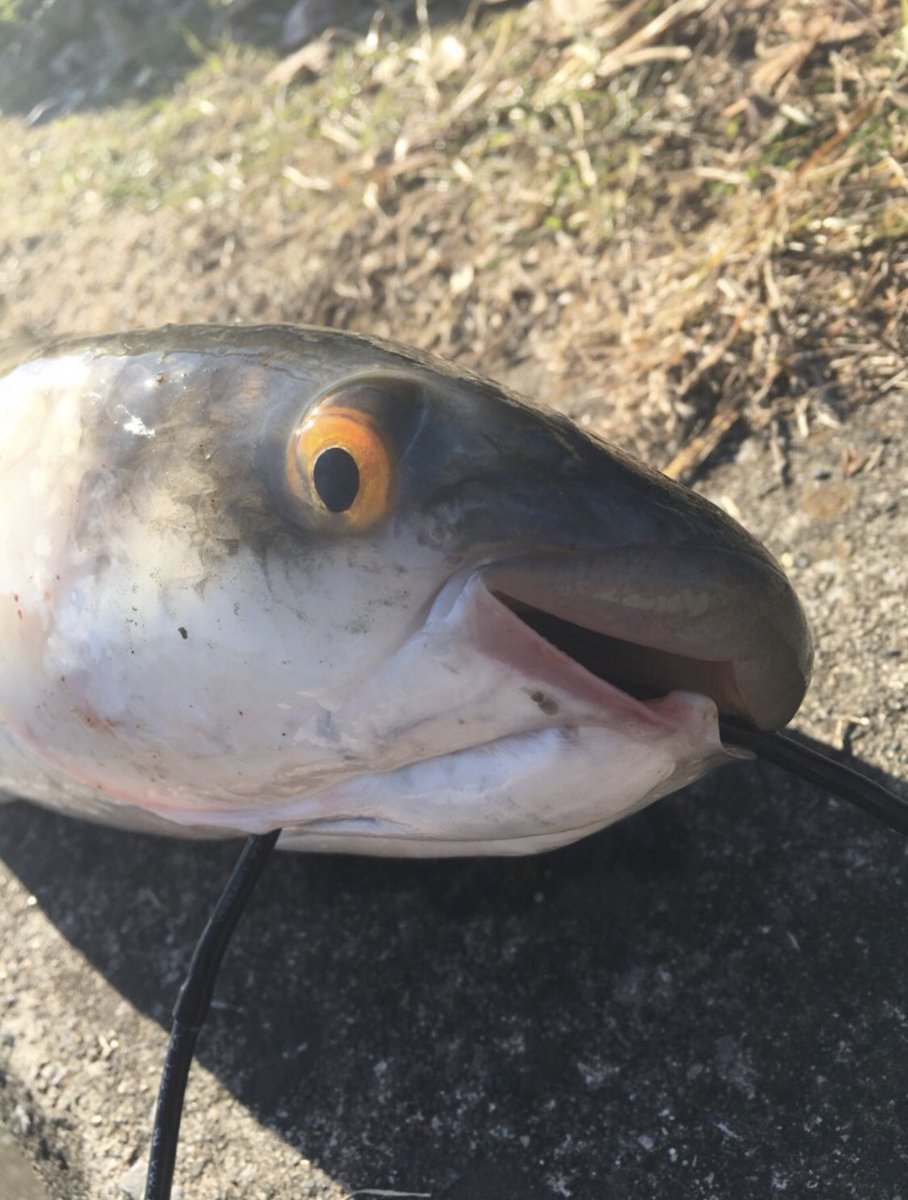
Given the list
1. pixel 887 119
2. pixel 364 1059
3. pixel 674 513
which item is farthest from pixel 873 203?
pixel 364 1059

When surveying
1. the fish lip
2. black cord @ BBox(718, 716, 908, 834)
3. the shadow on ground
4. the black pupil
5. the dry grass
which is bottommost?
the shadow on ground

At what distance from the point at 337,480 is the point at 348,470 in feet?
0.06

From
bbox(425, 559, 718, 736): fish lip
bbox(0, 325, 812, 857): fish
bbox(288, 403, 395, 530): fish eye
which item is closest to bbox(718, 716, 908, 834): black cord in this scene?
bbox(0, 325, 812, 857): fish

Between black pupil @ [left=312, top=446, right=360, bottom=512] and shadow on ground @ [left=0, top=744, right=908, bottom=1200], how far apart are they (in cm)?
91

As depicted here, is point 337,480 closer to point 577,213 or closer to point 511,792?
point 511,792

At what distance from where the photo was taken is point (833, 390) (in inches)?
88.9

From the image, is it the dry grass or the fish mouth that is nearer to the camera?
the fish mouth

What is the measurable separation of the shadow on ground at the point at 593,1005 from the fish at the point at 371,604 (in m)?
0.41

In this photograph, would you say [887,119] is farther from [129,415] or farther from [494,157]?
[129,415]

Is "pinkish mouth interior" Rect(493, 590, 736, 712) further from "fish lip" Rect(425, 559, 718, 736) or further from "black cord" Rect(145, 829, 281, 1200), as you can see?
"black cord" Rect(145, 829, 281, 1200)

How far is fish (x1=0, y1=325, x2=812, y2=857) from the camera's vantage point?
121cm

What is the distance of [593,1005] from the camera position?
1.69 metres

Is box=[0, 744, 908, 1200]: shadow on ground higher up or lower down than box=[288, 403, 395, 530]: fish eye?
lower down

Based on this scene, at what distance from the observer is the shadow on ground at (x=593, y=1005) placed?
1.52 meters
